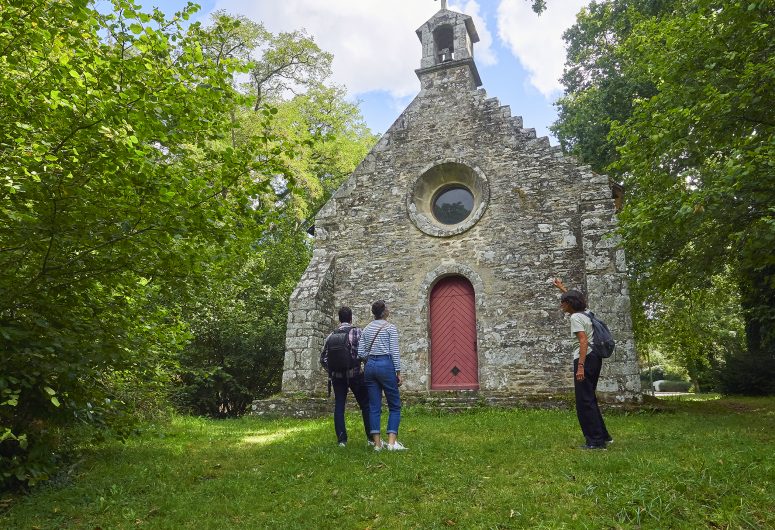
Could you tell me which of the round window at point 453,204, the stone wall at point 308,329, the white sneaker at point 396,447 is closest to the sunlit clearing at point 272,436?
the stone wall at point 308,329

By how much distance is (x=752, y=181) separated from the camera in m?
6.17

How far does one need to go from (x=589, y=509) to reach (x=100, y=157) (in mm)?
4749

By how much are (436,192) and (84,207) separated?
9.36 m

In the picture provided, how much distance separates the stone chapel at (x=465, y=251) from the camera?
34.7ft

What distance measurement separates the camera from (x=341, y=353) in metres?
6.17

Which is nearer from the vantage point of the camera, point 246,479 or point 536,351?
point 246,479

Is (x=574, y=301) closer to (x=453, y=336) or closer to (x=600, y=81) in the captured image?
(x=453, y=336)

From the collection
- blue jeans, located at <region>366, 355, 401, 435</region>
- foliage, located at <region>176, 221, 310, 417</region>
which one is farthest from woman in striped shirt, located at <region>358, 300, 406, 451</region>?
foliage, located at <region>176, 221, 310, 417</region>

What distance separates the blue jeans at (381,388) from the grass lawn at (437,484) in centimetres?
37

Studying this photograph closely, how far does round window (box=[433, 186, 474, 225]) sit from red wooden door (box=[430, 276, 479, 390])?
5.04 ft

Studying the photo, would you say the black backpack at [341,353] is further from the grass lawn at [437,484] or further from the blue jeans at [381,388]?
the grass lawn at [437,484]

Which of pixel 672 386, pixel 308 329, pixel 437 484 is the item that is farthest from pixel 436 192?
pixel 672 386

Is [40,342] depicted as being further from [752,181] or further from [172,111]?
[752,181]

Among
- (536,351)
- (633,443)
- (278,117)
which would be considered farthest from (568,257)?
(278,117)
